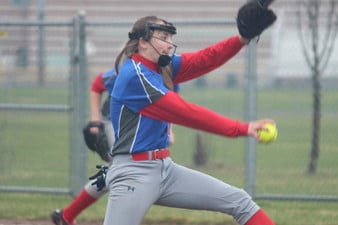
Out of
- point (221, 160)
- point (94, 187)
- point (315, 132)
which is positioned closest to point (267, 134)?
point (94, 187)

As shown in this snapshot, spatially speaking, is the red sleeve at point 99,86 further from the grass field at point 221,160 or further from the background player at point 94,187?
the grass field at point 221,160

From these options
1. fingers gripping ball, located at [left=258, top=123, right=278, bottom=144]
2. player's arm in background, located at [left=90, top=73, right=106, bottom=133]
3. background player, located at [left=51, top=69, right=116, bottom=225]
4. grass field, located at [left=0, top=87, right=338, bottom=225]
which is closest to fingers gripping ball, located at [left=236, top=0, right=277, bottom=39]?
fingers gripping ball, located at [left=258, top=123, right=278, bottom=144]

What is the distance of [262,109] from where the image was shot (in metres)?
15.2

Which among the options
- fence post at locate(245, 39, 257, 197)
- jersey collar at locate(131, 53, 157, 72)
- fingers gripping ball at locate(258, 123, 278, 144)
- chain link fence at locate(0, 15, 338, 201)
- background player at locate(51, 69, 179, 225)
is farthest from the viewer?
chain link fence at locate(0, 15, 338, 201)

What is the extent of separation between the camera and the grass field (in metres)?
9.68

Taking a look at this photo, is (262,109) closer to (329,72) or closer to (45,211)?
(329,72)

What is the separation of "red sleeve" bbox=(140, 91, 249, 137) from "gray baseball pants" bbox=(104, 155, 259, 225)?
0.39 metres

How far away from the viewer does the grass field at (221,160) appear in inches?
381

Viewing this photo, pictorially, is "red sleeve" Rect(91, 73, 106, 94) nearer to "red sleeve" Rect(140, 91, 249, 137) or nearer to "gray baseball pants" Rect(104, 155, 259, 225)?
"gray baseball pants" Rect(104, 155, 259, 225)

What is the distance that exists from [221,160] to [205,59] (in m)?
7.12

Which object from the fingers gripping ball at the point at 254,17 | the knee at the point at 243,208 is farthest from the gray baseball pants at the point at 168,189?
the fingers gripping ball at the point at 254,17

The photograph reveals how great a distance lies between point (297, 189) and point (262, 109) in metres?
4.92

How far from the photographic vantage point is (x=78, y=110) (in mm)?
10531

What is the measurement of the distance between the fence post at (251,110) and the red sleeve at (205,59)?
3409 millimetres
